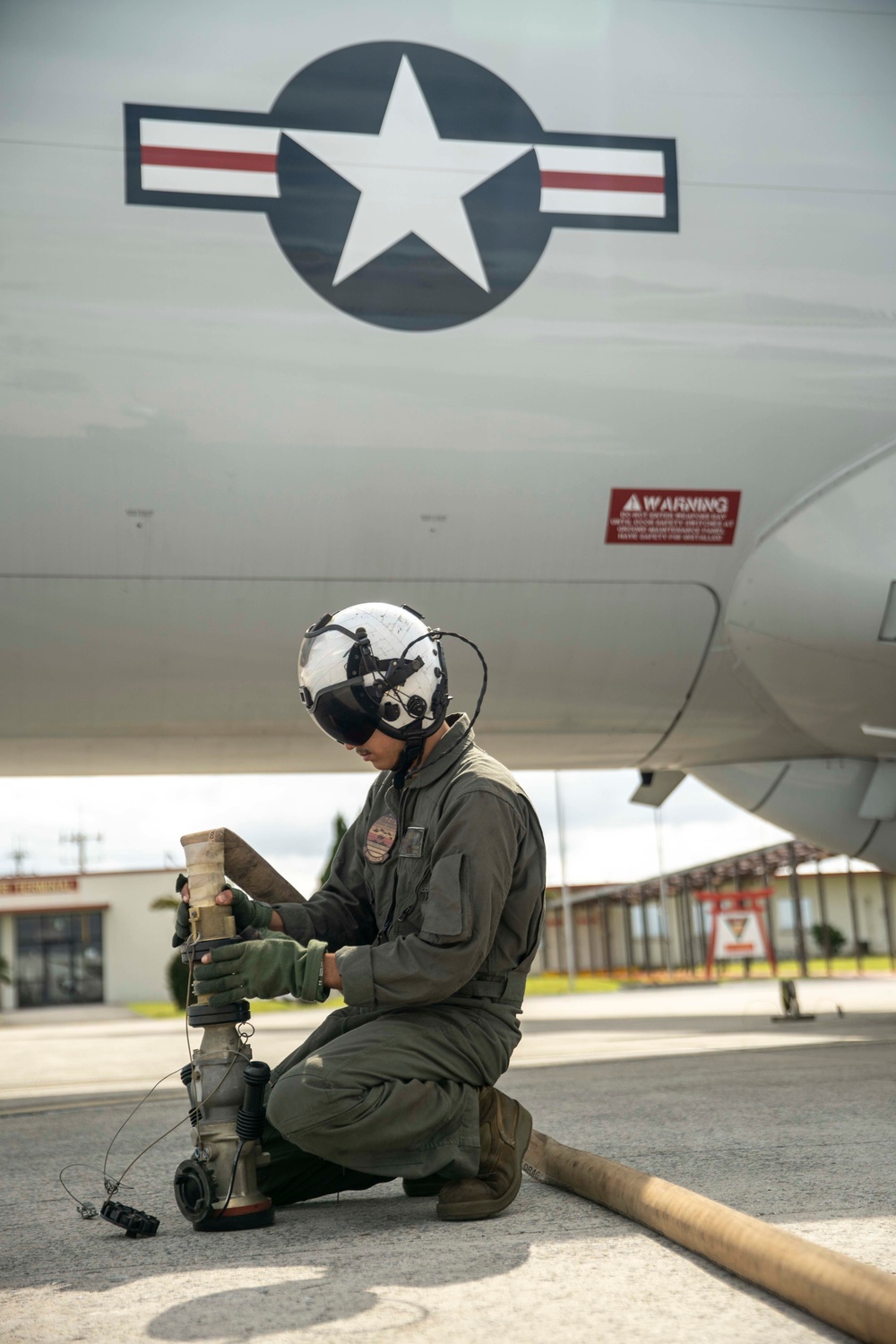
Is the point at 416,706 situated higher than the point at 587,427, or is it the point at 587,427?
the point at 587,427

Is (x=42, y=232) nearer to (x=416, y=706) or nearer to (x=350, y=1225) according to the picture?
(x=416, y=706)

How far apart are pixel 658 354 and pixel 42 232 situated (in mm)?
2673

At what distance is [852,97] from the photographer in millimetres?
5953

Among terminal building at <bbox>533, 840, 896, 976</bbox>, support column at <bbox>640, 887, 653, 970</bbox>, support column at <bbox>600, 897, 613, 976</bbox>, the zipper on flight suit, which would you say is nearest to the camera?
the zipper on flight suit

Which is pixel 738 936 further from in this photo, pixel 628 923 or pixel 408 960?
pixel 628 923

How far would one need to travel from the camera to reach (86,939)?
41.6 m

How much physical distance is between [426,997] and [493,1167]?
441mm

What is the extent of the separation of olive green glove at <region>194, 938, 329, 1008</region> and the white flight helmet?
0.57 metres

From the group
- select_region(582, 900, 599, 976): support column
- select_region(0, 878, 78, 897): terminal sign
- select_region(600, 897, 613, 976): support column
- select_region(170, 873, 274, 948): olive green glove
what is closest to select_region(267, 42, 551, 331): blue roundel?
select_region(170, 873, 274, 948): olive green glove

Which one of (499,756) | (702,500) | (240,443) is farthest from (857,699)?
(240,443)

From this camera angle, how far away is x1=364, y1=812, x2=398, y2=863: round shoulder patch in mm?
3215

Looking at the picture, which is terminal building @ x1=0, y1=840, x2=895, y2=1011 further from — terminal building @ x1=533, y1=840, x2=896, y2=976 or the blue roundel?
the blue roundel

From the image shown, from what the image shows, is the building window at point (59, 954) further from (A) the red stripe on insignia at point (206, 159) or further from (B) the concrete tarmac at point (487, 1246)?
(A) the red stripe on insignia at point (206, 159)

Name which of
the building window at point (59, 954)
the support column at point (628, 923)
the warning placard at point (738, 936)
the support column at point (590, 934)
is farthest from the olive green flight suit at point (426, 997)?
the support column at point (590, 934)
